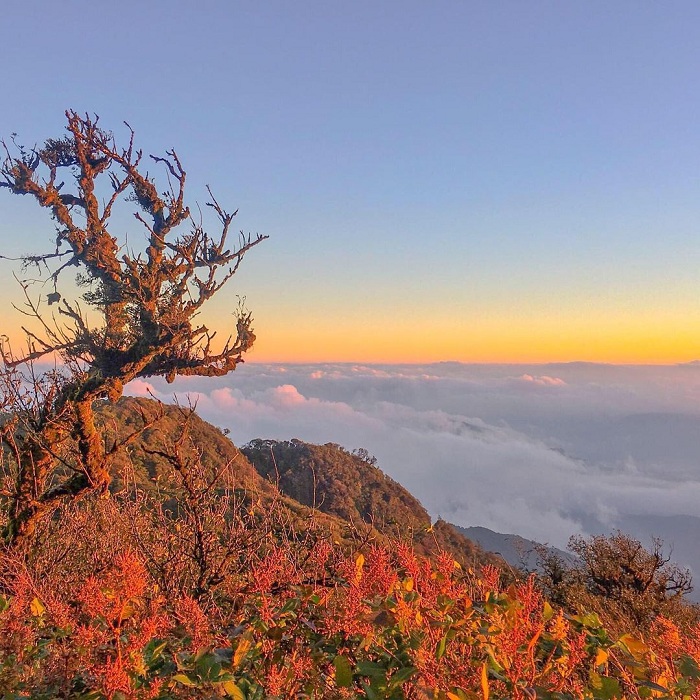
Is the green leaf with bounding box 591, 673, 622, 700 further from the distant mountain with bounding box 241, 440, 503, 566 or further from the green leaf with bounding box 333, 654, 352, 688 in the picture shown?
the distant mountain with bounding box 241, 440, 503, 566

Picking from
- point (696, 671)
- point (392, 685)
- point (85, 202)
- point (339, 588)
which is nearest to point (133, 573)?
point (339, 588)

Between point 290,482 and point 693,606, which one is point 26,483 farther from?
point 290,482

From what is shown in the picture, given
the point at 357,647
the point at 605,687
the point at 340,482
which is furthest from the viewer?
the point at 340,482

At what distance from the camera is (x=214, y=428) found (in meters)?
50.5

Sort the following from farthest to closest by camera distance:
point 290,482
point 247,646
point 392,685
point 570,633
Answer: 1. point 290,482
2. point 570,633
3. point 247,646
4. point 392,685

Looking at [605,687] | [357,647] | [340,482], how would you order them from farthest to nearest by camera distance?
[340,482]
[357,647]
[605,687]

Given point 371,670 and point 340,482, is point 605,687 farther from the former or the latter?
point 340,482

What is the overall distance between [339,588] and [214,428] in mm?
49828

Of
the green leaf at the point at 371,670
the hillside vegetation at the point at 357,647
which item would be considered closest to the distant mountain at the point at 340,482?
the hillside vegetation at the point at 357,647

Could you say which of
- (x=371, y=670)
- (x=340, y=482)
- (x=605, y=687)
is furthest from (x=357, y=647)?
(x=340, y=482)

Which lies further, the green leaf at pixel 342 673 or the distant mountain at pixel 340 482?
the distant mountain at pixel 340 482

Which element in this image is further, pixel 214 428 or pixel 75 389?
pixel 214 428

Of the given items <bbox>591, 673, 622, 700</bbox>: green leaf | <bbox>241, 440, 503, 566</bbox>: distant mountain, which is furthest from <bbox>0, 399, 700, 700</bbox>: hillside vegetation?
<bbox>241, 440, 503, 566</bbox>: distant mountain

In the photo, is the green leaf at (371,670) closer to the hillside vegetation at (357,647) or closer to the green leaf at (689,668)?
the hillside vegetation at (357,647)
